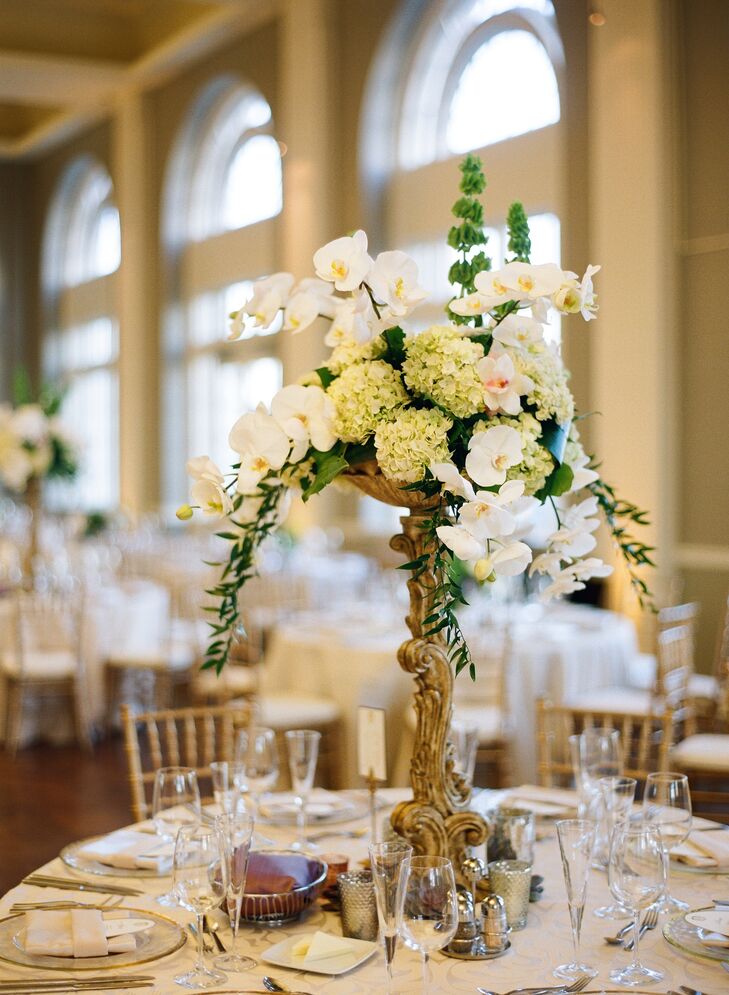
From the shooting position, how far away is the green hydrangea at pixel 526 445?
6.53 ft

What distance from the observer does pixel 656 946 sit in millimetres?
1938

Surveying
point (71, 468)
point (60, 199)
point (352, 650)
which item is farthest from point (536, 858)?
point (60, 199)

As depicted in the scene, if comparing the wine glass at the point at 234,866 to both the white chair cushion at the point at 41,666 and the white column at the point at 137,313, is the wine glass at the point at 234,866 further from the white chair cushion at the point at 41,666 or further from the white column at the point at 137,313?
the white column at the point at 137,313

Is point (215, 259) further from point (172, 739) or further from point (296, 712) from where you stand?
point (172, 739)

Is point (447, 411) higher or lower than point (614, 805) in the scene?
higher

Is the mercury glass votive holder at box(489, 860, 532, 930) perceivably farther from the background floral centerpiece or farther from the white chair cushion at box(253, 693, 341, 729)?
the white chair cushion at box(253, 693, 341, 729)

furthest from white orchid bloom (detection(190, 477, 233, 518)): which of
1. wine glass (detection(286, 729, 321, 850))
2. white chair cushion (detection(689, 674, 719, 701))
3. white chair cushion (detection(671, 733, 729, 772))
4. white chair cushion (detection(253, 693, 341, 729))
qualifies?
white chair cushion (detection(689, 674, 719, 701))

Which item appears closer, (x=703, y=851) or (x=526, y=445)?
(x=526, y=445)

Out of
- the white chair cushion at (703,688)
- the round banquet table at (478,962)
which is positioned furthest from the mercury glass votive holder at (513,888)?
the white chair cushion at (703,688)

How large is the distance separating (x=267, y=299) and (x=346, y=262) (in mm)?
198

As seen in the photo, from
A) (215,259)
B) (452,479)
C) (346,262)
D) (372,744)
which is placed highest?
(215,259)

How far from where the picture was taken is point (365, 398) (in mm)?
1998

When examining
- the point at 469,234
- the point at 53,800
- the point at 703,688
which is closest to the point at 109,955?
the point at 469,234

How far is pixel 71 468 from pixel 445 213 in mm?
4796
